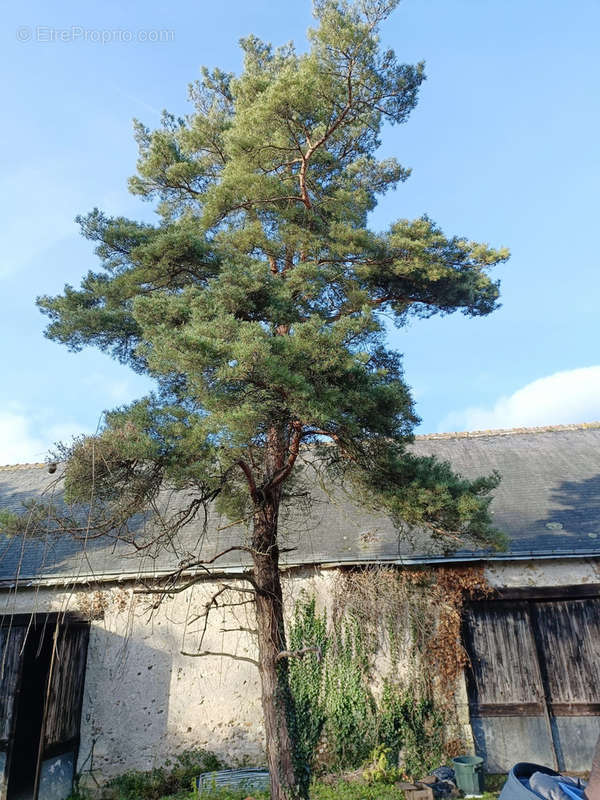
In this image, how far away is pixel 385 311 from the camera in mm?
7496

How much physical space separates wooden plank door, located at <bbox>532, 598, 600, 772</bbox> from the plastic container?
160cm

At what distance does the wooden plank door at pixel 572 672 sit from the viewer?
792cm

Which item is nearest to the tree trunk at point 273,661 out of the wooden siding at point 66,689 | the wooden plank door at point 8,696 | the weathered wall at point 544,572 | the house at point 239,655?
the house at point 239,655

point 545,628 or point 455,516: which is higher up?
point 455,516

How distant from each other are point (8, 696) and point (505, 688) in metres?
7.29

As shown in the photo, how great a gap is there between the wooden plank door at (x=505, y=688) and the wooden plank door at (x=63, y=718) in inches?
236

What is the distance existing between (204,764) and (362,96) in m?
9.20

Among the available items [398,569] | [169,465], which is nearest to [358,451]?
[169,465]

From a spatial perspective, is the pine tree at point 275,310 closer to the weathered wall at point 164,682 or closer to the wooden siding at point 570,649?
the weathered wall at point 164,682

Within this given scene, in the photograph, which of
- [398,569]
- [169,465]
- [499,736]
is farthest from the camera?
[398,569]

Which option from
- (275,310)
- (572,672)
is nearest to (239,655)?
(572,672)

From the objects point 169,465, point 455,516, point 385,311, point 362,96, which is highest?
point 362,96

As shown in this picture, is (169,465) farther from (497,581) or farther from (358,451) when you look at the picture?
(497,581)

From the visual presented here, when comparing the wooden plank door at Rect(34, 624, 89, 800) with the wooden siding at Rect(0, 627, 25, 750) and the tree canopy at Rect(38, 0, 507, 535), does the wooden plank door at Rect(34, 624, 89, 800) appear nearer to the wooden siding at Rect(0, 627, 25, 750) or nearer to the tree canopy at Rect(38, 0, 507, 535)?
the wooden siding at Rect(0, 627, 25, 750)
